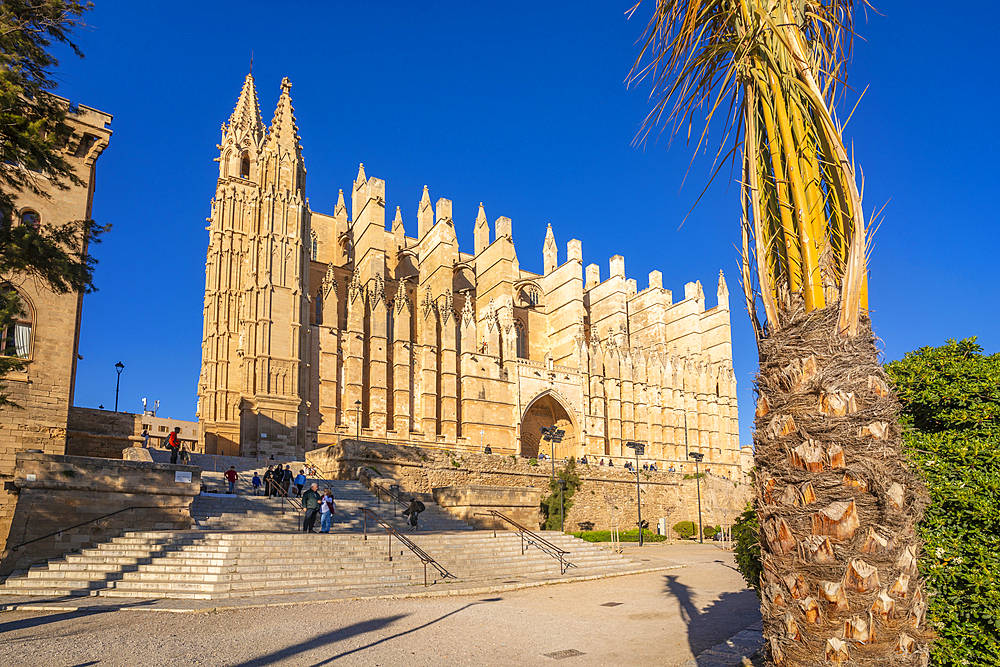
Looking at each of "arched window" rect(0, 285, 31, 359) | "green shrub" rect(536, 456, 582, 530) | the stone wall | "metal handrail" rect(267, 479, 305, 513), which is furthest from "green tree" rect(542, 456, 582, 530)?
"arched window" rect(0, 285, 31, 359)

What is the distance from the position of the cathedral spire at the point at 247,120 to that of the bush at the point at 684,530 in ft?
80.8

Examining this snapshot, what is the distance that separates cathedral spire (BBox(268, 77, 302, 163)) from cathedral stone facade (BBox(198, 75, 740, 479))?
7 centimetres

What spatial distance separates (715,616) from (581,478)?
17592 millimetres

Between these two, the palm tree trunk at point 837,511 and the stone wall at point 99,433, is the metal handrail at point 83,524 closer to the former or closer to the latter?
the stone wall at point 99,433

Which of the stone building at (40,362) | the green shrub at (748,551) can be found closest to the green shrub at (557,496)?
the stone building at (40,362)

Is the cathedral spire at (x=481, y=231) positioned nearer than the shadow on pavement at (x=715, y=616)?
No

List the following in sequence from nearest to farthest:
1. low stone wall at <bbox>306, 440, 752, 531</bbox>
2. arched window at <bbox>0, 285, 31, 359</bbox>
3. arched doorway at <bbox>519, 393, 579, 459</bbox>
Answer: arched window at <bbox>0, 285, 31, 359</bbox> → low stone wall at <bbox>306, 440, 752, 531</bbox> → arched doorway at <bbox>519, 393, 579, 459</bbox>

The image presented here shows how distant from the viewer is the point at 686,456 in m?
41.7

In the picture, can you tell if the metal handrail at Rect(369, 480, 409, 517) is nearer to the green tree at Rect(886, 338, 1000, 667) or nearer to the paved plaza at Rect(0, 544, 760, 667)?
the paved plaza at Rect(0, 544, 760, 667)

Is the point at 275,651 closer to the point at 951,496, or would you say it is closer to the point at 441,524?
the point at 951,496

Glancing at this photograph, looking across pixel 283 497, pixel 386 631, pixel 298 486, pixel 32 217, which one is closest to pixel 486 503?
pixel 298 486

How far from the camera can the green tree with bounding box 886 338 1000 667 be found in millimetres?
3391

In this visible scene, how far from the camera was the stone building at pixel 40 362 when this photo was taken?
14297 millimetres

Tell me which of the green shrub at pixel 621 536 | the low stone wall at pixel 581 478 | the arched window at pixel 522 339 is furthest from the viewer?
the arched window at pixel 522 339
